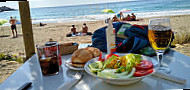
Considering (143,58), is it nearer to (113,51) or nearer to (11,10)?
(113,51)

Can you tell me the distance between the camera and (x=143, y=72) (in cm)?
83

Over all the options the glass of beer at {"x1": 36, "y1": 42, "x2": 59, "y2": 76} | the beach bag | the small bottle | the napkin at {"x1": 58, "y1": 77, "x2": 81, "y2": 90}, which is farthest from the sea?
the napkin at {"x1": 58, "y1": 77, "x2": 81, "y2": 90}

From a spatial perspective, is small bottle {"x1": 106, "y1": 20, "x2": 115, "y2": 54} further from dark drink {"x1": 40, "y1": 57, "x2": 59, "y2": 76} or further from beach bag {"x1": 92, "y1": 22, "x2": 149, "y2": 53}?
dark drink {"x1": 40, "y1": 57, "x2": 59, "y2": 76}

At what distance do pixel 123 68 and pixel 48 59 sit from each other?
51 cm

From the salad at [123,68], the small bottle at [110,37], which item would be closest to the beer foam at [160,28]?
the salad at [123,68]

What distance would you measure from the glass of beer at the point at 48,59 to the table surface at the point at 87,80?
41 mm

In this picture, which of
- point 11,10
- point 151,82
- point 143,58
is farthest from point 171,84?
point 11,10

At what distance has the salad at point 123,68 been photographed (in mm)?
824

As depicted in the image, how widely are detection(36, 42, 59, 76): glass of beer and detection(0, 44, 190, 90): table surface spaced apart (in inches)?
1.6

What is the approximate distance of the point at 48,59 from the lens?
109 cm

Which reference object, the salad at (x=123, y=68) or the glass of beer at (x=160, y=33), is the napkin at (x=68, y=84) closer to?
the salad at (x=123, y=68)

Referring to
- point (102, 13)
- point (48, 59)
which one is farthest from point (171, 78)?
point (102, 13)

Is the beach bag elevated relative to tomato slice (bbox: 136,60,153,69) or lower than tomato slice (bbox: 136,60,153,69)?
elevated

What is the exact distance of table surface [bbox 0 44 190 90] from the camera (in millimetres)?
870
